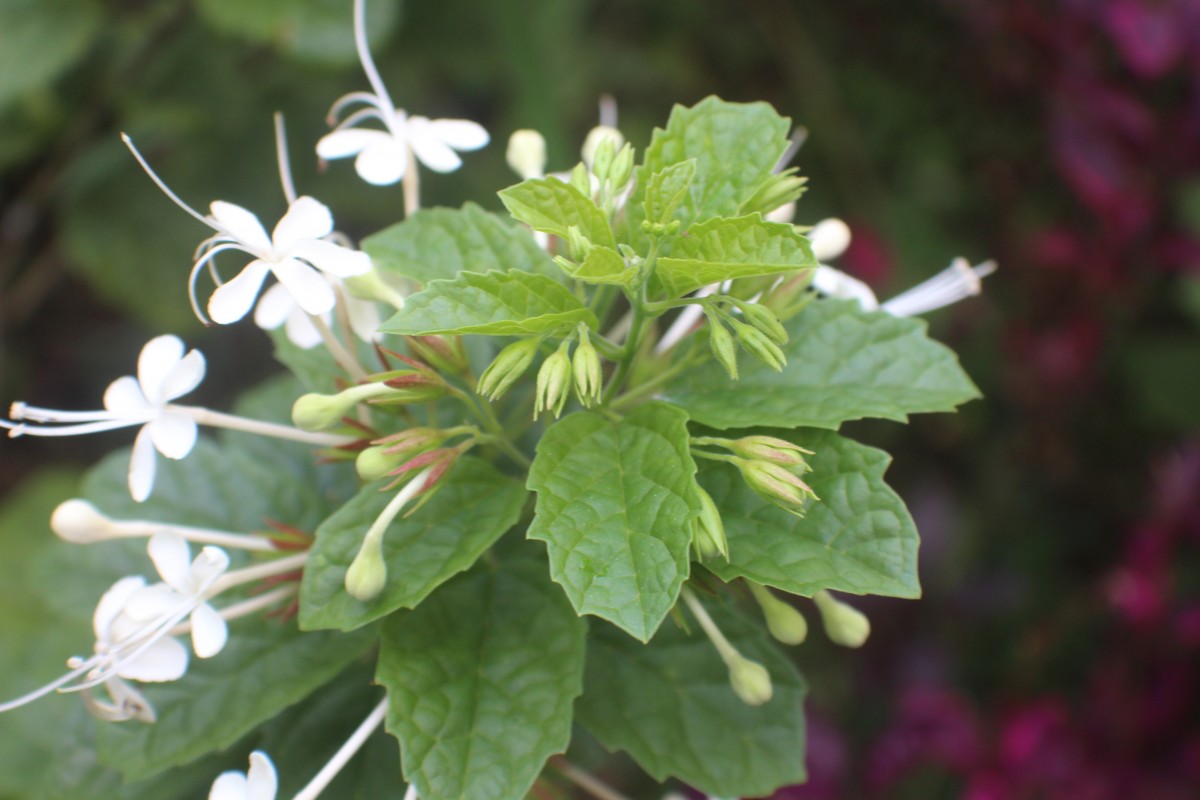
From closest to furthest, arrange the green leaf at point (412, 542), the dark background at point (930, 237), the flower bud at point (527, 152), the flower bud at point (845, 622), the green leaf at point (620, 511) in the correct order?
1. the green leaf at point (620, 511)
2. the green leaf at point (412, 542)
3. the flower bud at point (845, 622)
4. the flower bud at point (527, 152)
5. the dark background at point (930, 237)

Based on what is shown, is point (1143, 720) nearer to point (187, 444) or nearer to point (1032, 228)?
point (1032, 228)

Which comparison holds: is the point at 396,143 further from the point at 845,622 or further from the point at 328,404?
the point at 845,622

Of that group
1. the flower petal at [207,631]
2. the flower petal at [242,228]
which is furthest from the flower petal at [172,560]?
the flower petal at [242,228]

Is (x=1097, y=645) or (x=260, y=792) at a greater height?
(x=260, y=792)

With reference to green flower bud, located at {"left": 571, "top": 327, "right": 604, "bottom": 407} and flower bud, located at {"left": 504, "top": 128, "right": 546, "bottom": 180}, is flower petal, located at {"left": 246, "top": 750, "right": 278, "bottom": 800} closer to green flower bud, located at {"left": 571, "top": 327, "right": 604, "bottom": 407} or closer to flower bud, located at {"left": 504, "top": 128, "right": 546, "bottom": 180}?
green flower bud, located at {"left": 571, "top": 327, "right": 604, "bottom": 407}

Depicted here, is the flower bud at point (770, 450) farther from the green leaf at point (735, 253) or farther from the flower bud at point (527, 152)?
the flower bud at point (527, 152)

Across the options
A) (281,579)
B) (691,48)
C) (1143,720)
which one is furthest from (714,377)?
(691,48)
